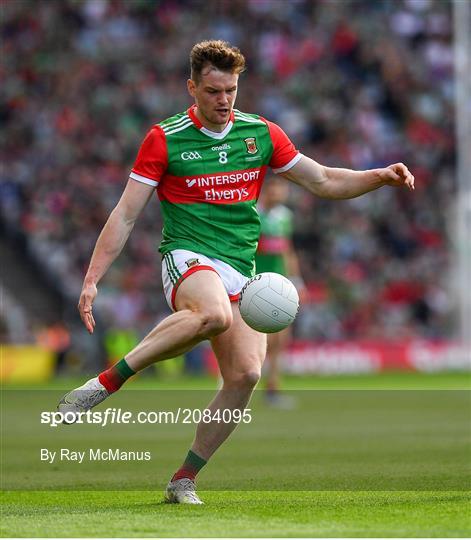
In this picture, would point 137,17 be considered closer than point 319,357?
No

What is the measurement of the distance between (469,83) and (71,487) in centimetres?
2193

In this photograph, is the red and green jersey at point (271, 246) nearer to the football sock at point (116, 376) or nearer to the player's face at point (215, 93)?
the player's face at point (215, 93)

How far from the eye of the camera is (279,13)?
102ft

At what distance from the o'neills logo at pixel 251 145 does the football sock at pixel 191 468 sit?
1.90 metres

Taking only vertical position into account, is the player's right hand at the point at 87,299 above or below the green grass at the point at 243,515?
above

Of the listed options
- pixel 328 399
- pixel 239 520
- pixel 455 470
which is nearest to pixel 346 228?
pixel 328 399

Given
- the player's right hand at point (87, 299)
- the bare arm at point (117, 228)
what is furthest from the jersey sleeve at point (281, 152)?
the player's right hand at point (87, 299)

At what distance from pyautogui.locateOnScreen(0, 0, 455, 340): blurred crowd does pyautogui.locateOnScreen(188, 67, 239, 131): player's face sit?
60.1ft

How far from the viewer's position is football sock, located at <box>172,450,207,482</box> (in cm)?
757

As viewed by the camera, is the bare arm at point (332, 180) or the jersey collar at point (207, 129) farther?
the bare arm at point (332, 180)

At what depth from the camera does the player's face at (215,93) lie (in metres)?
7.42

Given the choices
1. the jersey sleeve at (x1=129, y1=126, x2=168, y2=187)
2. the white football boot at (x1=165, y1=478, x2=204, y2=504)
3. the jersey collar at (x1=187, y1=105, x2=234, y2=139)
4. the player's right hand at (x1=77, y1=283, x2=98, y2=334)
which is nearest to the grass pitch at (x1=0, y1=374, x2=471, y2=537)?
the white football boot at (x1=165, y1=478, x2=204, y2=504)

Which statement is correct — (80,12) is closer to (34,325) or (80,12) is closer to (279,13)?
(279,13)

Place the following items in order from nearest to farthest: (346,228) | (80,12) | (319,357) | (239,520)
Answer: (239,520)
(319,357)
(346,228)
(80,12)
